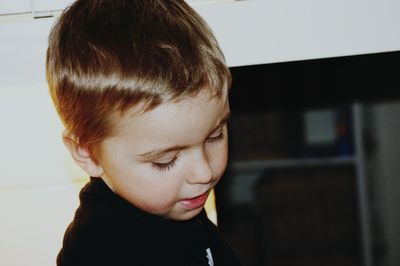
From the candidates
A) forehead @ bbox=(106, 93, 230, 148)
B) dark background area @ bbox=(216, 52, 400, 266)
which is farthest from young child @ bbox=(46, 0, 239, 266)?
dark background area @ bbox=(216, 52, 400, 266)

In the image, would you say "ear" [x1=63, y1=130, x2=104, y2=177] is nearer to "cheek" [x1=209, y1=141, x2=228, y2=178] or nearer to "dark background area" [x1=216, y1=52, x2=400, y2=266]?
"cheek" [x1=209, y1=141, x2=228, y2=178]

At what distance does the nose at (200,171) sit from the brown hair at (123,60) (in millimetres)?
65

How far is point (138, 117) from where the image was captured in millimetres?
477

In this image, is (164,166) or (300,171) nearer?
(164,166)

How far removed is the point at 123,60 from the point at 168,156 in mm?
101

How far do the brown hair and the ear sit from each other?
0.05 ft

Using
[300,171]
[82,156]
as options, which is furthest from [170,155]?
[300,171]

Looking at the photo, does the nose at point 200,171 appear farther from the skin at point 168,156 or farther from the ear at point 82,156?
the ear at point 82,156

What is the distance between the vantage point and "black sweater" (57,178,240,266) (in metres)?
0.54

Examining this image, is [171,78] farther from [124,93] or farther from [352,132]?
[352,132]

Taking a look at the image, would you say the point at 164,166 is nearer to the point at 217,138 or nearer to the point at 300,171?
the point at 217,138

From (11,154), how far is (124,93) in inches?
13.3

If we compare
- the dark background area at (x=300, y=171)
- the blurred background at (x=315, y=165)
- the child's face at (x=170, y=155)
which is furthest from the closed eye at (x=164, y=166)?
the dark background area at (x=300, y=171)

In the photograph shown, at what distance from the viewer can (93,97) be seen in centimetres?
49
